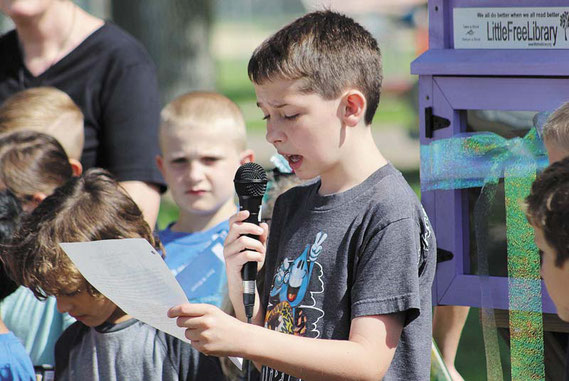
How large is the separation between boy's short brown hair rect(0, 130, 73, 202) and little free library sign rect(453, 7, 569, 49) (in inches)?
66.2

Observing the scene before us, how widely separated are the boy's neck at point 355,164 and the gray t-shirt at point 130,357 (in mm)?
695

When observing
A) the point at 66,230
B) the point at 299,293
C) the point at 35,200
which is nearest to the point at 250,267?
the point at 299,293

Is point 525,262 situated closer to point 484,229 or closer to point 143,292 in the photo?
point 484,229

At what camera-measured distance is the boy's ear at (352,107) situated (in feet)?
8.26

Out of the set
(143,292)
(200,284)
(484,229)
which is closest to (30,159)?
(200,284)

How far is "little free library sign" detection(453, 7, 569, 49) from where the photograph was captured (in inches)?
108

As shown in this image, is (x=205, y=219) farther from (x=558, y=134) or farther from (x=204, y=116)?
(x=558, y=134)

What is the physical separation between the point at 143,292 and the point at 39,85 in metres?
2.09

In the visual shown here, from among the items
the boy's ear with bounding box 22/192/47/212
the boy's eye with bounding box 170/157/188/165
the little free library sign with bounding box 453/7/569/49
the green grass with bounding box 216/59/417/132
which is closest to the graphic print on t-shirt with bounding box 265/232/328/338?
the little free library sign with bounding box 453/7/569/49

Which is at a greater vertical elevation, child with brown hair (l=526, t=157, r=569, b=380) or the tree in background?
child with brown hair (l=526, t=157, r=569, b=380)

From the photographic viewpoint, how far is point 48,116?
3.95 metres

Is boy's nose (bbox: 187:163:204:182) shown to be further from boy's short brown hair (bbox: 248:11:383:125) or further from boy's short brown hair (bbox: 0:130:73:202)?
boy's short brown hair (bbox: 248:11:383:125)

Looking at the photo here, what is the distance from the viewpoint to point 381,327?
2.35 metres

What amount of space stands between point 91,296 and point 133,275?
0.62 meters
